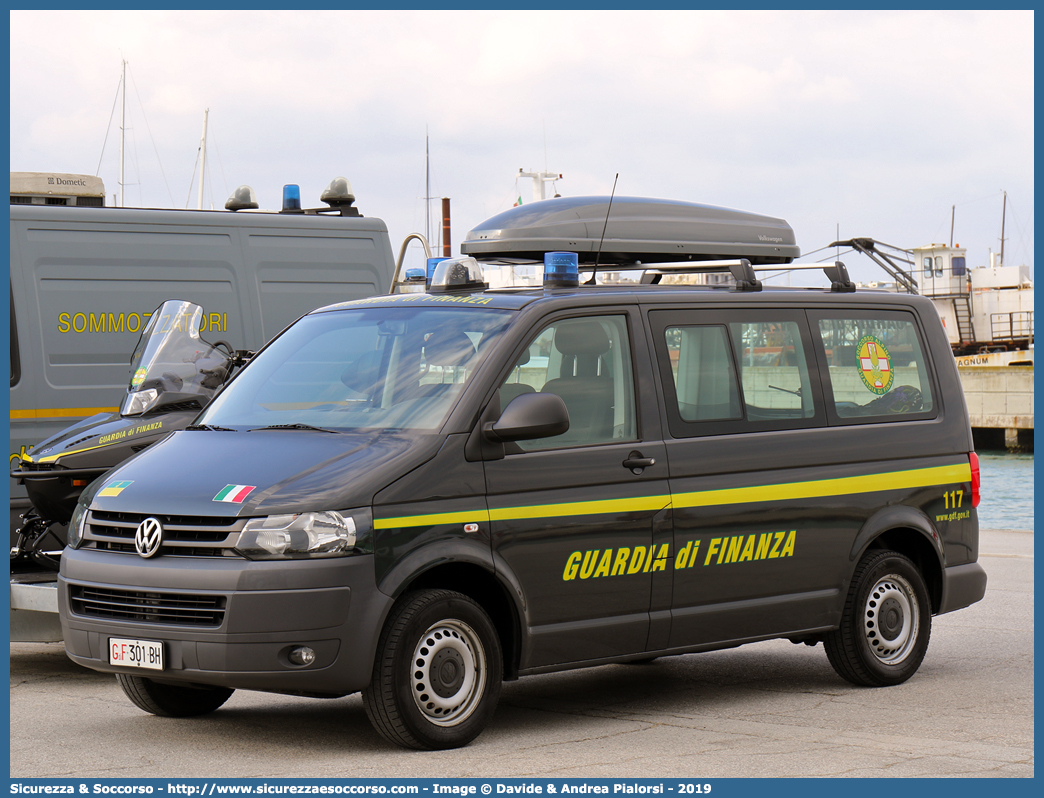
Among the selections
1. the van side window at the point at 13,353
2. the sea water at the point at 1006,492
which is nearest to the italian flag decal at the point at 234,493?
the van side window at the point at 13,353

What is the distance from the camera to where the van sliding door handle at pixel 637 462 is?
695cm

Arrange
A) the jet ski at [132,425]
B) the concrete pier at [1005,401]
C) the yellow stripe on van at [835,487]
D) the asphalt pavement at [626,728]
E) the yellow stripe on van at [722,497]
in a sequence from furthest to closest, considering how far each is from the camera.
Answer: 1. the concrete pier at [1005,401]
2. the jet ski at [132,425]
3. the yellow stripe on van at [835,487]
4. the yellow stripe on van at [722,497]
5. the asphalt pavement at [626,728]

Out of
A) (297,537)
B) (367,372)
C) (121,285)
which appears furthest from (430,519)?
(121,285)

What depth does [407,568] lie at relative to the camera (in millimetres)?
6105

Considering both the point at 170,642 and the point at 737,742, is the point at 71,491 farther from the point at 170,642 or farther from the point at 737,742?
the point at 737,742

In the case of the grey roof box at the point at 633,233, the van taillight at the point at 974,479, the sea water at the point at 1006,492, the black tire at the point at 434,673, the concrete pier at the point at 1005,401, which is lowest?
the sea water at the point at 1006,492

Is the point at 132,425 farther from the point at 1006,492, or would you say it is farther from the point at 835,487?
the point at 1006,492

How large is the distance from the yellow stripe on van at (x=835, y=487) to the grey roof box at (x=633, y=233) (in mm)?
1700

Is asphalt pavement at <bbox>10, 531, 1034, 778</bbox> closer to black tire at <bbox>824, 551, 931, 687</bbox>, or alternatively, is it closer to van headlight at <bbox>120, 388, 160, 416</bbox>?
black tire at <bbox>824, 551, 931, 687</bbox>

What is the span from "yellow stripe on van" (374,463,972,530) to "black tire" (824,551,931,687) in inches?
17.1

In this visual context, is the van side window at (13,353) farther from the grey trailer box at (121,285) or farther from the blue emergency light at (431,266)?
the blue emergency light at (431,266)

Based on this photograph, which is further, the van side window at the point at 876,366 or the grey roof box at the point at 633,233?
the grey roof box at the point at 633,233

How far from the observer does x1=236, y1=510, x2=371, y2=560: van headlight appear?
5918 mm

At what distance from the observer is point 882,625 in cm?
825
